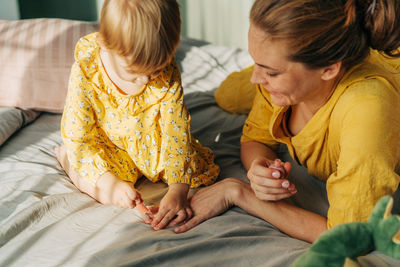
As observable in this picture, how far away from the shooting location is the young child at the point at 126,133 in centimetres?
113

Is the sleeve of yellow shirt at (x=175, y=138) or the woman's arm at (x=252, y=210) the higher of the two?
the sleeve of yellow shirt at (x=175, y=138)

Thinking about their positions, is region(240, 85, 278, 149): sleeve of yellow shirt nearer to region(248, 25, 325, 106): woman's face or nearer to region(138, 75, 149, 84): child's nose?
region(248, 25, 325, 106): woman's face

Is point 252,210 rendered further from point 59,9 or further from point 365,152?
point 59,9

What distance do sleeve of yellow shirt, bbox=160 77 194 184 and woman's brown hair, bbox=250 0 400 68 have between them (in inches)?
14.4

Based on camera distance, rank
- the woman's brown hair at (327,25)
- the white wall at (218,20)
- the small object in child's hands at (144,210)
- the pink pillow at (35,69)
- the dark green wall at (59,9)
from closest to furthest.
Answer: the woman's brown hair at (327,25)
the small object in child's hands at (144,210)
the pink pillow at (35,69)
the dark green wall at (59,9)
the white wall at (218,20)

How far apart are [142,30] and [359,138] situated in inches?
21.3

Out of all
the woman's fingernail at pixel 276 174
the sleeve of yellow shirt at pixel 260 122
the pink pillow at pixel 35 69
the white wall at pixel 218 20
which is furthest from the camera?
the white wall at pixel 218 20

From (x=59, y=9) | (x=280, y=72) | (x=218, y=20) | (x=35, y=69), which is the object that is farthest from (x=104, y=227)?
(x=218, y=20)

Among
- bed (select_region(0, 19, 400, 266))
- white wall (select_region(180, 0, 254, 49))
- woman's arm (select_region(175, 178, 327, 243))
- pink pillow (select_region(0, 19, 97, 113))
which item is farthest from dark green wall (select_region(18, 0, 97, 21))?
woman's arm (select_region(175, 178, 327, 243))

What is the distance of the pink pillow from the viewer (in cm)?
166

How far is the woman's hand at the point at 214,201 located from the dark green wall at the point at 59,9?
178 cm

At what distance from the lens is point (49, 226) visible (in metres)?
1.04

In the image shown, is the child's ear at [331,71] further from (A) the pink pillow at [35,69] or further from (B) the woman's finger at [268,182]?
(A) the pink pillow at [35,69]

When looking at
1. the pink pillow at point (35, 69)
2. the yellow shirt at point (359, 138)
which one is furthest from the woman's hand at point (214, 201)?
the pink pillow at point (35, 69)
